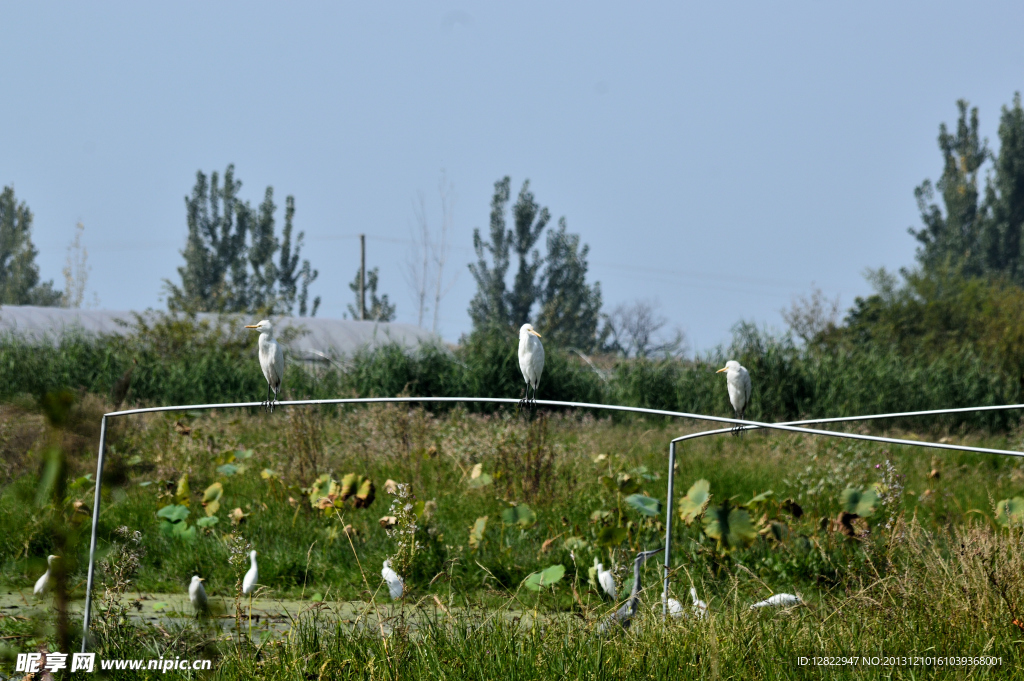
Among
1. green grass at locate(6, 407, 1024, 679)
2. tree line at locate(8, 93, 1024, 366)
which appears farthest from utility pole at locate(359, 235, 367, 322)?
green grass at locate(6, 407, 1024, 679)

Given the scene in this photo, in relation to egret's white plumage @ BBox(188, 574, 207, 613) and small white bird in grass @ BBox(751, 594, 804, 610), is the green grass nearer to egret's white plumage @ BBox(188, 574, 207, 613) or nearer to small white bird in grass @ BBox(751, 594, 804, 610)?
small white bird in grass @ BBox(751, 594, 804, 610)

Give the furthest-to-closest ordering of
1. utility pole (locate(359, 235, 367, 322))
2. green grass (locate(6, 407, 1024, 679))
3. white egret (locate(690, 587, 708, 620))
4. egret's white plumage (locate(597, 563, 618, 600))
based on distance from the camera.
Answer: utility pole (locate(359, 235, 367, 322)) < egret's white plumage (locate(597, 563, 618, 600)) < white egret (locate(690, 587, 708, 620)) < green grass (locate(6, 407, 1024, 679))

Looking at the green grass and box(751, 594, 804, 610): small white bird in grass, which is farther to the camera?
box(751, 594, 804, 610): small white bird in grass

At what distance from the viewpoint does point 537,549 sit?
552 centimetres

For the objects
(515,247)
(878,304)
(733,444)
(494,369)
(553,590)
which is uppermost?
(515,247)

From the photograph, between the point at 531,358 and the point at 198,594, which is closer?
the point at 531,358

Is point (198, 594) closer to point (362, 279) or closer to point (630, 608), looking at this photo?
point (630, 608)

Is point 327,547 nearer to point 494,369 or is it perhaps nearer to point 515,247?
point 494,369

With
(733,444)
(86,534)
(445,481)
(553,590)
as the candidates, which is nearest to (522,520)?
(553,590)

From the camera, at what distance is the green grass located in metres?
3.08

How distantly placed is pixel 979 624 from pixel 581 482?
12.2 feet

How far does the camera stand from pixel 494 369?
13.4 m

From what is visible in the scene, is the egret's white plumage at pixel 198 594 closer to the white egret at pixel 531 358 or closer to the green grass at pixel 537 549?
the green grass at pixel 537 549

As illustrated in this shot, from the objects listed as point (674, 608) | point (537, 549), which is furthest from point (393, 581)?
point (674, 608)
